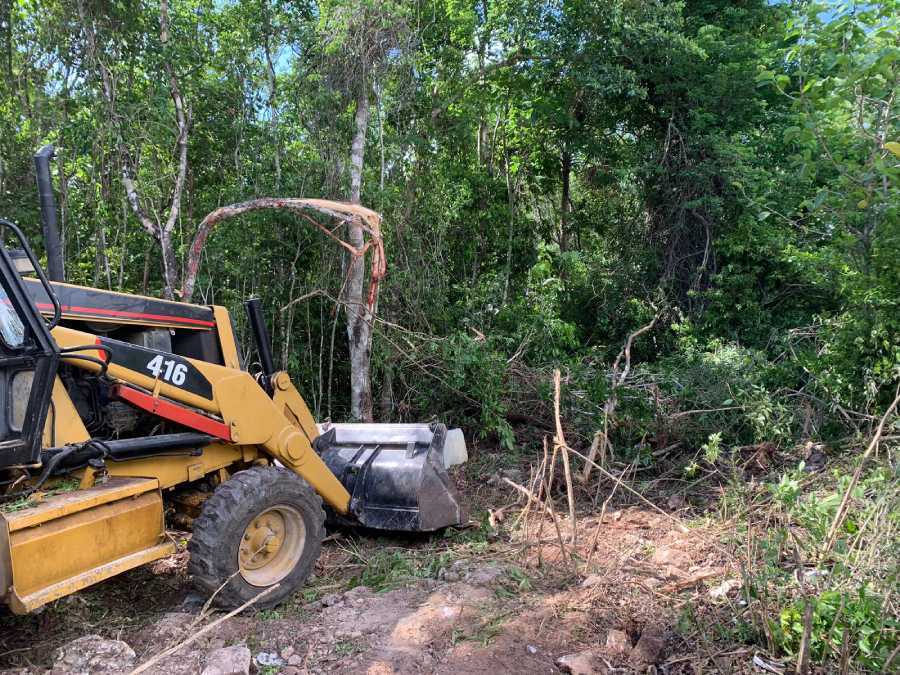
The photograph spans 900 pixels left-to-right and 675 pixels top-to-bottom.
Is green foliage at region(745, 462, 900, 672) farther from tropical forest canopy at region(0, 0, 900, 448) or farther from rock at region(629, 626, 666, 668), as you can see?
tropical forest canopy at region(0, 0, 900, 448)

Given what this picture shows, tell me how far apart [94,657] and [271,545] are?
3.99 feet

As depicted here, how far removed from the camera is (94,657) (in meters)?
3.29

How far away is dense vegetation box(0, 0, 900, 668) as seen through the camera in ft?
22.3

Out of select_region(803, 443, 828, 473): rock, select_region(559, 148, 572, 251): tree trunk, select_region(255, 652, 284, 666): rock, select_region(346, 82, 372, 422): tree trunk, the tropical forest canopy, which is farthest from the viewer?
select_region(559, 148, 572, 251): tree trunk

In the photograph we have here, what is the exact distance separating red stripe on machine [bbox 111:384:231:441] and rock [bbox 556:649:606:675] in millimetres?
2437

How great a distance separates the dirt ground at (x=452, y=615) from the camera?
3412 mm

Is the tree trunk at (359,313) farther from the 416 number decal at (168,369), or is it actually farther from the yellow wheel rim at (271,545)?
the 416 number decal at (168,369)

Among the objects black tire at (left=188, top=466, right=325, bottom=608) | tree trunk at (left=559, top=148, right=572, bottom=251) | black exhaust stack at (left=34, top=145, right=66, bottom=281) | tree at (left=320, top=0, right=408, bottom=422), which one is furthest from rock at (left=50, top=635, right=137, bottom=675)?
tree trunk at (left=559, top=148, right=572, bottom=251)

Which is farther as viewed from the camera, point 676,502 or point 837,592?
point 676,502

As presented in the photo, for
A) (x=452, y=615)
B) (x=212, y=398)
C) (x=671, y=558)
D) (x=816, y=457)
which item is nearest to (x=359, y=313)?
(x=212, y=398)

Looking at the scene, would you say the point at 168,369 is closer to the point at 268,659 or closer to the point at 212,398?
the point at 212,398

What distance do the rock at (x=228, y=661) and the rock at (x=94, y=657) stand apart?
0.39 m

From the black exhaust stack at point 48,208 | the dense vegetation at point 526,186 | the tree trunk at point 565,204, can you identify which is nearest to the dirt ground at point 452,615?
the dense vegetation at point 526,186

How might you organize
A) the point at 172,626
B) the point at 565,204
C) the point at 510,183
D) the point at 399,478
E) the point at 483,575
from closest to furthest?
the point at 172,626 < the point at 483,575 < the point at 399,478 < the point at 510,183 < the point at 565,204
